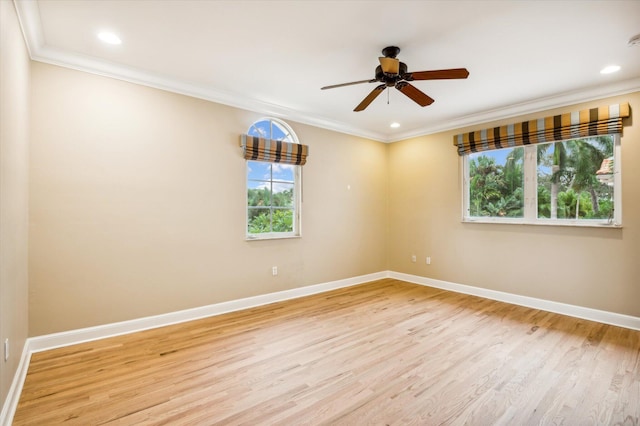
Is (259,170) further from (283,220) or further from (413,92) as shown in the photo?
(413,92)

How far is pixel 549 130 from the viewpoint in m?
3.84

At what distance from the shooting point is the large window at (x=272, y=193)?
13.7ft

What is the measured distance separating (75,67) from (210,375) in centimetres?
301

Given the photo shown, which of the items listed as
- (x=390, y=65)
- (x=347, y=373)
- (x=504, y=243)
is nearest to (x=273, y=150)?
(x=390, y=65)

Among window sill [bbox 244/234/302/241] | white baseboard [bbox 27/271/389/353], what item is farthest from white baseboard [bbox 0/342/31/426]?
window sill [bbox 244/234/302/241]

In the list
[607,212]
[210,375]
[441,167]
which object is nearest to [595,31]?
[607,212]

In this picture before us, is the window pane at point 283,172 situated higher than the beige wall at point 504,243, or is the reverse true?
the window pane at point 283,172

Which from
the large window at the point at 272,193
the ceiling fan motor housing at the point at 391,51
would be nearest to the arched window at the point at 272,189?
the large window at the point at 272,193

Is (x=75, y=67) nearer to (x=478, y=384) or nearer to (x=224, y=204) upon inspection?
(x=224, y=204)

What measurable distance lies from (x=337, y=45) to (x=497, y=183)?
3.20 metres

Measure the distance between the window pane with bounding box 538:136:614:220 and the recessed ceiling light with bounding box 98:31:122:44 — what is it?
485 centimetres

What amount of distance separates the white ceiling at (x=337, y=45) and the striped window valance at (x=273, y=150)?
0.47m

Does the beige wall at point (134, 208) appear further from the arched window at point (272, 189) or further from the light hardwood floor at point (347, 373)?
the light hardwood floor at point (347, 373)

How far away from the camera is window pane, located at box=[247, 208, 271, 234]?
4.14m
